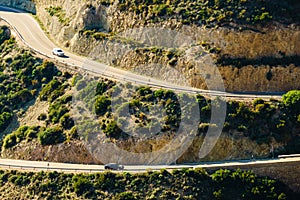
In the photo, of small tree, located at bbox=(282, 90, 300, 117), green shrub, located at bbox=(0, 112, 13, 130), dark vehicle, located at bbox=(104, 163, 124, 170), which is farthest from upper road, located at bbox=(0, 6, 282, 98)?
dark vehicle, located at bbox=(104, 163, 124, 170)

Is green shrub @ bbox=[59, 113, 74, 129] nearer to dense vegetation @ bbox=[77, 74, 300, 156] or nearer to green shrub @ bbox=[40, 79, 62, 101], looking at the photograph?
dense vegetation @ bbox=[77, 74, 300, 156]

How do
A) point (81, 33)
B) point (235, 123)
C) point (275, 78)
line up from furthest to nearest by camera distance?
point (81, 33), point (275, 78), point (235, 123)

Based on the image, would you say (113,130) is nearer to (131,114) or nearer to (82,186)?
(131,114)

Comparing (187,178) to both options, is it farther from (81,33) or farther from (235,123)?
(81,33)

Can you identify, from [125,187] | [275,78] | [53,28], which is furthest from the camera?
[53,28]

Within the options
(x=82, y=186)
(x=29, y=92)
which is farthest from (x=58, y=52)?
(x=82, y=186)

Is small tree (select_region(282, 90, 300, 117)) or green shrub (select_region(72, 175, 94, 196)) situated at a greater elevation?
small tree (select_region(282, 90, 300, 117))

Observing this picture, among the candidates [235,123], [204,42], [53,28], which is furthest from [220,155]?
[53,28]
